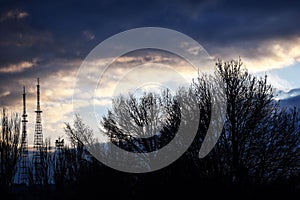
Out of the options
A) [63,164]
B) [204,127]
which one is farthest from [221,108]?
[63,164]

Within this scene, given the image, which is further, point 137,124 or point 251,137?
point 137,124

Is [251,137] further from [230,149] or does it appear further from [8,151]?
[8,151]

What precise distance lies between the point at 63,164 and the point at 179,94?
24.7 metres

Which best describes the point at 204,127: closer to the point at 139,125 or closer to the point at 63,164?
the point at 139,125

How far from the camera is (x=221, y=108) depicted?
26.0 metres

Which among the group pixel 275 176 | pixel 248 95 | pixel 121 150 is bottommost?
pixel 275 176

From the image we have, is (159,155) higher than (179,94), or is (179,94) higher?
(179,94)

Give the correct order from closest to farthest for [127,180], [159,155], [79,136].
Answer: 1. [159,155]
2. [127,180]
3. [79,136]

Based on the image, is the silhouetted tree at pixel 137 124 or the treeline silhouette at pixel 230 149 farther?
the silhouetted tree at pixel 137 124

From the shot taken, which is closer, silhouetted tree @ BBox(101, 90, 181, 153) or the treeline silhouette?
the treeline silhouette

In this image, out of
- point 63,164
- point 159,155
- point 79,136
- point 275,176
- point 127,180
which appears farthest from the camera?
point 63,164

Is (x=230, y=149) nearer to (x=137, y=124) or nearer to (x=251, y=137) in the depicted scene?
(x=251, y=137)

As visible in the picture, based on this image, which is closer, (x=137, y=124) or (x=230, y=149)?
(x=230, y=149)

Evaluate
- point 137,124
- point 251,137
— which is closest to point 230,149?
point 251,137
